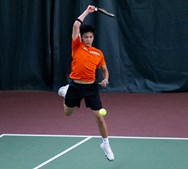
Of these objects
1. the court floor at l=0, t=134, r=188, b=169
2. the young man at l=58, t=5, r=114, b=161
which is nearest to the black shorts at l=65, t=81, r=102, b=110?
the young man at l=58, t=5, r=114, b=161

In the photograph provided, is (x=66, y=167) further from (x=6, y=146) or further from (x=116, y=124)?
(x=116, y=124)

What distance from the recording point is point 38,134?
593cm

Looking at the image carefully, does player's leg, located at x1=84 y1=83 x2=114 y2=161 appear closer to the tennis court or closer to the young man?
the young man

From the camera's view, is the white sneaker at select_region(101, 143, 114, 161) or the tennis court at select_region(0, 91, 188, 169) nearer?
the white sneaker at select_region(101, 143, 114, 161)

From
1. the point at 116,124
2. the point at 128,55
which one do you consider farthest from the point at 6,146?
the point at 128,55

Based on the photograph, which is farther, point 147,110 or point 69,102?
point 147,110

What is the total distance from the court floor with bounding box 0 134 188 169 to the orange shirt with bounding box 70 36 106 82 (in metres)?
0.79

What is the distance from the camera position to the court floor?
Result: 176 inches

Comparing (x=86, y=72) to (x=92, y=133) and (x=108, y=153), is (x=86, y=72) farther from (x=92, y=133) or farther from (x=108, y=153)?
(x=92, y=133)

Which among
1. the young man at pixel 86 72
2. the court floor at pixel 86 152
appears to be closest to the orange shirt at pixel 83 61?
the young man at pixel 86 72

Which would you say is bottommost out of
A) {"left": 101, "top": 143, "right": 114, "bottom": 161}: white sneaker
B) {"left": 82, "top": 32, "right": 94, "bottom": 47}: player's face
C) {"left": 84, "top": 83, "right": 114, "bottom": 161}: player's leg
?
{"left": 101, "top": 143, "right": 114, "bottom": 161}: white sneaker

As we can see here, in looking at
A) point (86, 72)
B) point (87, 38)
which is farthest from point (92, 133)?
point (87, 38)

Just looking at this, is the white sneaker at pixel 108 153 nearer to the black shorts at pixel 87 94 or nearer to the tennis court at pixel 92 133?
the tennis court at pixel 92 133

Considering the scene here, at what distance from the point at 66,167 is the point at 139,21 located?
5.34m
